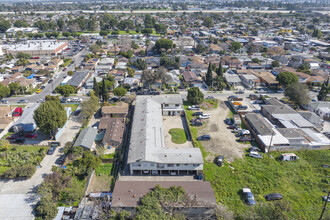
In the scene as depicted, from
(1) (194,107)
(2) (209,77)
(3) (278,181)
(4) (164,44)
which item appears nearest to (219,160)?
(3) (278,181)

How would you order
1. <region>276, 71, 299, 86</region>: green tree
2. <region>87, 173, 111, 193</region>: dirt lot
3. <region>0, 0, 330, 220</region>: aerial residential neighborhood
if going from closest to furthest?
<region>0, 0, 330, 220</region>: aerial residential neighborhood
<region>87, 173, 111, 193</region>: dirt lot
<region>276, 71, 299, 86</region>: green tree

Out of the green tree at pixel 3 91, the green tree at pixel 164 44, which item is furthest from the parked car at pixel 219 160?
the green tree at pixel 164 44

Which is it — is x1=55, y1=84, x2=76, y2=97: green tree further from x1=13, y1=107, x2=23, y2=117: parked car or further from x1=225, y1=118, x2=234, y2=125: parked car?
x1=225, y1=118, x2=234, y2=125: parked car

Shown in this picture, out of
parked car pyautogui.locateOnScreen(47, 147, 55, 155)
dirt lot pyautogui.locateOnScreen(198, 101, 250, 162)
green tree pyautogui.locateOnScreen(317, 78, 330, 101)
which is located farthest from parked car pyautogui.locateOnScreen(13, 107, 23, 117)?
green tree pyautogui.locateOnScreen(317, 78, 330, 101)

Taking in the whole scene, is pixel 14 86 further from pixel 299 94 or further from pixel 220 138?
pixel 299 94

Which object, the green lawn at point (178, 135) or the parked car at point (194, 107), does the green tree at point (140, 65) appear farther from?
the green lawn at point (178, 135)
